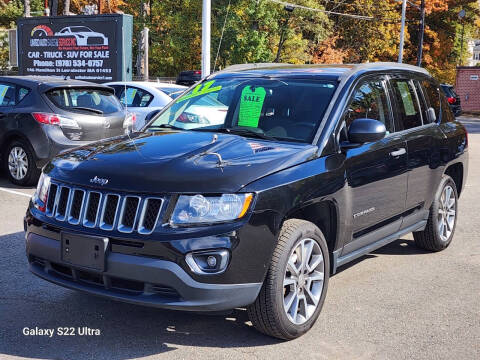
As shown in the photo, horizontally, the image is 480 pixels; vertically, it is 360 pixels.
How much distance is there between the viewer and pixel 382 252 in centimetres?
627

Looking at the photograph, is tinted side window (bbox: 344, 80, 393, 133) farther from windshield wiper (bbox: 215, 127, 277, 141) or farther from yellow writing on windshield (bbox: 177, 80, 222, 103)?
yellow writing on windshield (bbox: 177, 80, 222, 103)

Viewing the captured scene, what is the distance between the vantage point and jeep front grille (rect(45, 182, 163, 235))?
11.6 ft

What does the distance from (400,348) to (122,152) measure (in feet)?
7.13

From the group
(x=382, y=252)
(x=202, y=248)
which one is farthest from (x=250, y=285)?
(x=382, y=252)

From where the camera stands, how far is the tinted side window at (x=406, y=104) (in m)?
5.33

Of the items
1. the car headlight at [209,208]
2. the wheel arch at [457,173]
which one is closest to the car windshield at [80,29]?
the wheel arch at [457,173]

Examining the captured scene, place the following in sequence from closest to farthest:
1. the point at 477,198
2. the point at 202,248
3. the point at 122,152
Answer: the point at 202,248
the point at 122,152
the point at 477,198

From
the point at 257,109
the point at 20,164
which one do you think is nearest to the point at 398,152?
the point at 257,109

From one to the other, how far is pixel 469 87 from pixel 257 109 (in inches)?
1658

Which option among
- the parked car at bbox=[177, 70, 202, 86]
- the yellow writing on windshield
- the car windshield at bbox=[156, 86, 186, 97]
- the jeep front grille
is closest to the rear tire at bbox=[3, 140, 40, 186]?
the car windshield at bbox=[156, 86, 186, 97]

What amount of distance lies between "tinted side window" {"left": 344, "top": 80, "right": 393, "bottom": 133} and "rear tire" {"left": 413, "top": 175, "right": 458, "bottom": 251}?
1.27 metres

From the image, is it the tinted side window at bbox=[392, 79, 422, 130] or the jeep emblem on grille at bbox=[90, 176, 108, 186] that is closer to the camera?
the jeep emblem on grille at bbox=[90, 176, 108, 186]

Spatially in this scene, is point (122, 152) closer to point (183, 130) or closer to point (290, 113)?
point (183, 130)

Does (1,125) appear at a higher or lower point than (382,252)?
higher
